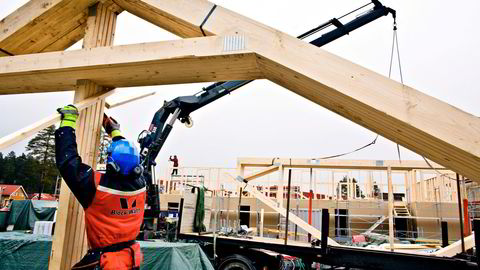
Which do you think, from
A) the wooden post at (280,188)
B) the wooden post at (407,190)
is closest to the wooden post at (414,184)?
the wooden post at (407,190)

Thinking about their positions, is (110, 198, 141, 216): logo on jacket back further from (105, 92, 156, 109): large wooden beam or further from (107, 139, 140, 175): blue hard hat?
(105, 92, 156, 109): large wooden beam

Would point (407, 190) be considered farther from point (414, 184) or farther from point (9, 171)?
point (9, 171)

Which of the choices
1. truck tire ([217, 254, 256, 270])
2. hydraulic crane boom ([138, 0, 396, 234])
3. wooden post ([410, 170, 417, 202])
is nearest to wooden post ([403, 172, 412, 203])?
wooden post ([410, 170, 417, 202])

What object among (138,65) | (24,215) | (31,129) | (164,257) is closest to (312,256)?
(164,257)

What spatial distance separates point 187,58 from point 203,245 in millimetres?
6025

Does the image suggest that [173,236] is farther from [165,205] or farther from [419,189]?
A: [419,189]

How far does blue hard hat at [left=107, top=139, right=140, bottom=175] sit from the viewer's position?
2.33 meters

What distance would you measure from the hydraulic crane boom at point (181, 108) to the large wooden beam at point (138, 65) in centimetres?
579

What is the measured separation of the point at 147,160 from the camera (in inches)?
348

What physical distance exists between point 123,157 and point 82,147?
0.63 metres

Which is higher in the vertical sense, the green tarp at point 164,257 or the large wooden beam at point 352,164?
the large wooden beam at point 352,164

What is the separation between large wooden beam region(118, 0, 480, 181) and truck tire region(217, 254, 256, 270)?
16.9 ft

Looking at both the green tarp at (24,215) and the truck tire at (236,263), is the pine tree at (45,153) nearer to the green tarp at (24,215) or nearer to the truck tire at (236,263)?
the green tarp at (24,215)

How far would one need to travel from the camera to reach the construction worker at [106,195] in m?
2.16
